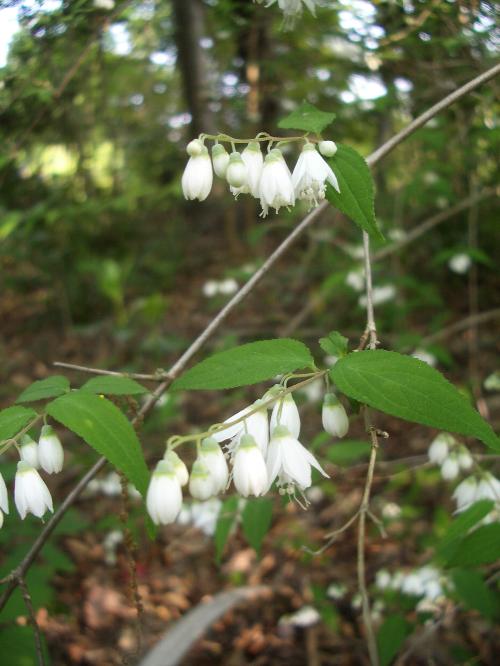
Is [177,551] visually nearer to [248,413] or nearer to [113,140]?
[248,413]

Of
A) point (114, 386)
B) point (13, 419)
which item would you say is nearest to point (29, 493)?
point (13, 419)

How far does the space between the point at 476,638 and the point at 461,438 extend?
1250mm

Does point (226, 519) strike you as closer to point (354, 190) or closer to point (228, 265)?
point (354, 190)

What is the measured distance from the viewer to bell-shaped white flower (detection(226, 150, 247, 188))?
5.17ft

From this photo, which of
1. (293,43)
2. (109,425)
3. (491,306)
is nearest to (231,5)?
(293,43)

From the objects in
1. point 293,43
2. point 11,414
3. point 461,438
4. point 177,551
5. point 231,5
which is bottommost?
point 177,551

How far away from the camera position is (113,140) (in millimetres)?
7016

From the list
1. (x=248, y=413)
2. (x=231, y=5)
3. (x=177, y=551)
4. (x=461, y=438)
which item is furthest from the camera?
(x=177, y=551)

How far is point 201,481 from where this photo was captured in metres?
1.26

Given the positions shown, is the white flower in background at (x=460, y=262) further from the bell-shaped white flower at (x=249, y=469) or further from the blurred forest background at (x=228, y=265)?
the bell-shaped white flower at (x=249, y=469)

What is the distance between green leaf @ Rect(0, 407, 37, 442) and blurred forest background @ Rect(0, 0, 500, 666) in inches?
30.9

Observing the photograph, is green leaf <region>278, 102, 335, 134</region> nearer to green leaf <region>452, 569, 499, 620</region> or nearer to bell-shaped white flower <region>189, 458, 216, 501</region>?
bell-shaped white flower <region>189, 458, 216, 501</region>

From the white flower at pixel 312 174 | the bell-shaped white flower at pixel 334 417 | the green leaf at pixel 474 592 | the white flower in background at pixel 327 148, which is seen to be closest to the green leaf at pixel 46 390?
the bell-shaped white flower at pixel 334 417

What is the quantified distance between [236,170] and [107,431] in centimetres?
76
